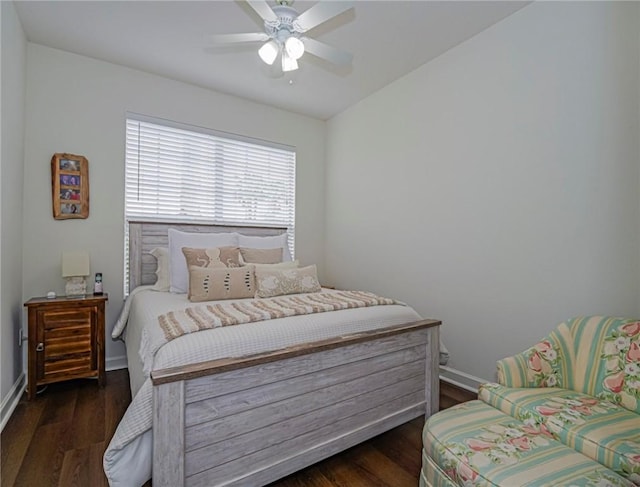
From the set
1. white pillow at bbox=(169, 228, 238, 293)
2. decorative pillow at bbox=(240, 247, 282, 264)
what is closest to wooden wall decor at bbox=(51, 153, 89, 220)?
white pillow at bbox=(169, 228, 238, 293)

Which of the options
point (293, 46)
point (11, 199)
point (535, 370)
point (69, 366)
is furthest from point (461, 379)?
→ point (11, 199)

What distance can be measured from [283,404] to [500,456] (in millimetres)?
912

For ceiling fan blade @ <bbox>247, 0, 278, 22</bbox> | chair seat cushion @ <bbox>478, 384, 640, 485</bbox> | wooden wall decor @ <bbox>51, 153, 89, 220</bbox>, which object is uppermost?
ceiling fan blade @ <bbox>247, 0, 278, 22</bbox>

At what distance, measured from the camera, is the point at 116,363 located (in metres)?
2.98

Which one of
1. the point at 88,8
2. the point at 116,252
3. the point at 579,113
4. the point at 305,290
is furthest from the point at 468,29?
the point at 116,252

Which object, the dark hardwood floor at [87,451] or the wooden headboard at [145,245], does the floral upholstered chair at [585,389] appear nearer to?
the dark hardwood floor at [87,451]

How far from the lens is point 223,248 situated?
9.50ft

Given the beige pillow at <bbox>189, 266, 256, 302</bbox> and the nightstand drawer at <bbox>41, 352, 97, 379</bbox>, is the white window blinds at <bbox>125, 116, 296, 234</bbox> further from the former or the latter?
the nightstand drawer at <bbox>41, 352, 97, 379</bbox>

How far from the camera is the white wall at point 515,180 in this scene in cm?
187

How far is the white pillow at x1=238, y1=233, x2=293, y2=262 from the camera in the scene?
322 cm

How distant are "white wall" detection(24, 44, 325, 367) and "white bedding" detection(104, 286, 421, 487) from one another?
3.49 feet

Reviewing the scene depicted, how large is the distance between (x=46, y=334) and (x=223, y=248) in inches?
55.9

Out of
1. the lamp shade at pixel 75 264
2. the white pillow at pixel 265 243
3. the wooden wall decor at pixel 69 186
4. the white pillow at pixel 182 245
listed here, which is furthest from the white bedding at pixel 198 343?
the wooden wall decor at pixel 69 186

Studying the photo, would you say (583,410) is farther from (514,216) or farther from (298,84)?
(298,84)
